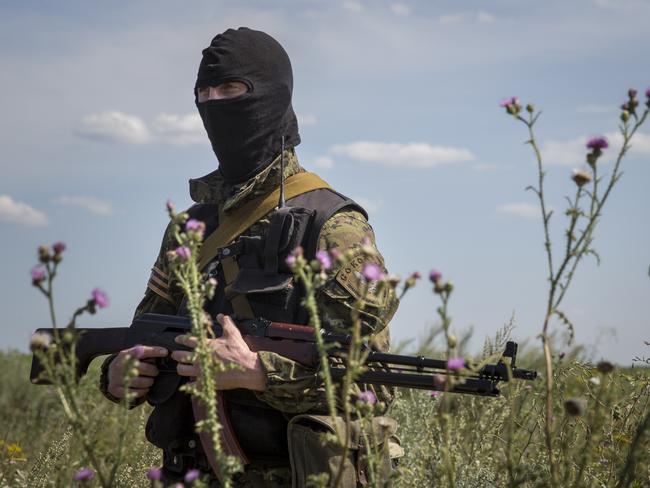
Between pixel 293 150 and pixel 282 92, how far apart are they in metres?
0.31

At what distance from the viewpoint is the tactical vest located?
3496 millimetres

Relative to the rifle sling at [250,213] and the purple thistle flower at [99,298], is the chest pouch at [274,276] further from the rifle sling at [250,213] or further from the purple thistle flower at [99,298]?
the purple thistle flower at [99,298]

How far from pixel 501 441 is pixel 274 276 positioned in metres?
1.92

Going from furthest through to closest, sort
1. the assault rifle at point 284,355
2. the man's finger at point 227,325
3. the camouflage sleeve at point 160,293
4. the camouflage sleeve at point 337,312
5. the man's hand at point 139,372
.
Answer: the camouflage sleeve at point 160,293
the man's hand at point 139,372
the man's finger at point 227,325
the camouflage sleeve at point 337,312
the assault rifle at point 284,355

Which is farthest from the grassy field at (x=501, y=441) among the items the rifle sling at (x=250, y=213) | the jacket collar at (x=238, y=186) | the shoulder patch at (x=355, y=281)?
Answer: the jacket collar at (x=238, y=186)

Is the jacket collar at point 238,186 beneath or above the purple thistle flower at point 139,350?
above

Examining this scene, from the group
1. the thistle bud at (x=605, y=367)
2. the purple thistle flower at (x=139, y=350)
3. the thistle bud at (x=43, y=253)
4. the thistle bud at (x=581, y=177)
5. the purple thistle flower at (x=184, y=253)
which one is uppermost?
the thistle bud at (x=581, y=177)

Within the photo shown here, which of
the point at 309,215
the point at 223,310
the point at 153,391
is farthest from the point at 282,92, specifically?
the point at 153,391

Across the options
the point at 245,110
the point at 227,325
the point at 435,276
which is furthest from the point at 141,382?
the point at 435,276

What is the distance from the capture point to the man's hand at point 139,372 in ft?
11.9

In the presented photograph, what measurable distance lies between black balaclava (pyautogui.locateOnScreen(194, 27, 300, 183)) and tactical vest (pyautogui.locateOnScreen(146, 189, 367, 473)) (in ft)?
1.49

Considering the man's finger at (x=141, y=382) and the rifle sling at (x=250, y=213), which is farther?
the rifle sling at (x=250, y=213)

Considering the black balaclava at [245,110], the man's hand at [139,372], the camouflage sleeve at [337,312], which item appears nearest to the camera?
the camouflage sleeve at [337,312]

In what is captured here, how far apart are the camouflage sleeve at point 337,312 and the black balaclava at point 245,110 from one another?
0.71m
